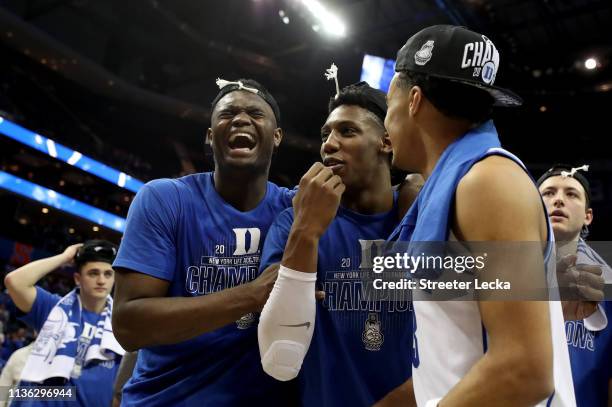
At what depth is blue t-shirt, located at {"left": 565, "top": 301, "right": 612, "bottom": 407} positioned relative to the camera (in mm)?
2631

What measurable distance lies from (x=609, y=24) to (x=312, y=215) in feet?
46.8

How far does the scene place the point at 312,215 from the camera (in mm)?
1719

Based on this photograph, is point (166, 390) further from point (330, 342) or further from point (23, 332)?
point (23, 332)

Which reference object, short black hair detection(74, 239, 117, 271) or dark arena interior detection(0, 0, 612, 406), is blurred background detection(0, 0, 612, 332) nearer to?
dark arena interior detection(0, 0, 612, 406)

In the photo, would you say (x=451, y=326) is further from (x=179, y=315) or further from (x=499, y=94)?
(x=179, y=315)

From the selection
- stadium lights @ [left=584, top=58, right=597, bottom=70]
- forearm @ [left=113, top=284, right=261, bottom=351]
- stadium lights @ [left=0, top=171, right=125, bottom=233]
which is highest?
stadium lights @ [left=584, top=58, right=597, bottom=70]

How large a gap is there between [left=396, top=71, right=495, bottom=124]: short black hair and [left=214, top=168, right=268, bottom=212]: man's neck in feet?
3.40

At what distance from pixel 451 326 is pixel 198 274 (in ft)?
3.69

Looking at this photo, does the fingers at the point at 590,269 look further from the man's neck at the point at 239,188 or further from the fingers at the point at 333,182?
the man's neck at the point at 239,188

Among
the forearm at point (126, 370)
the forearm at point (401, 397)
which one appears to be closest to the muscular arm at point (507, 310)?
the forearm at point (401, 397)

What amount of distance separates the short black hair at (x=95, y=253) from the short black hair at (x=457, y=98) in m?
3.59

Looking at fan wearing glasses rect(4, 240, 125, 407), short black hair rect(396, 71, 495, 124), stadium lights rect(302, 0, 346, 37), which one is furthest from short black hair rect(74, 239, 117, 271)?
stadium lights rect(302, 0, 346, 37)

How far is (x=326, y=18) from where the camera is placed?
14.0 m

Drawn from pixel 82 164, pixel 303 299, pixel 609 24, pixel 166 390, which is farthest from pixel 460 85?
pixel 82 164
